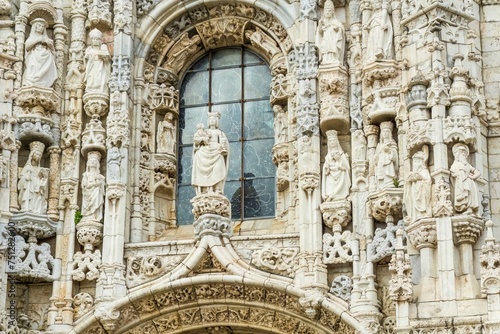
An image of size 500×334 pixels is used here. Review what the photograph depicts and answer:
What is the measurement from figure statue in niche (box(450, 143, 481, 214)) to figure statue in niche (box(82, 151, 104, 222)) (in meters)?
5.39

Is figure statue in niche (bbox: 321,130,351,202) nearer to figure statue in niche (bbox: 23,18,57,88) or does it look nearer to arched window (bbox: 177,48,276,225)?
arched window (bbox: 177,48,276,225)

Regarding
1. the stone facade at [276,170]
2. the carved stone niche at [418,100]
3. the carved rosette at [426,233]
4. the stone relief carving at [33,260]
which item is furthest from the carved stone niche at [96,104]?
the carved rosette at [426,233]

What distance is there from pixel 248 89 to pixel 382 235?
396cm

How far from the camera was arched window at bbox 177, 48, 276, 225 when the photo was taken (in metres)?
20.0

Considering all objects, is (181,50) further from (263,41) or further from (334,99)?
(334,99)

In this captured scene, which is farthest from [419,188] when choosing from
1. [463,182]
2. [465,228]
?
[465,228]

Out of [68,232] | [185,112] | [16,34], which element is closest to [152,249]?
[68,232]

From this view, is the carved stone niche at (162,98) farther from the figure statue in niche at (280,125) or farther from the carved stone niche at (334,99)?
the carved stone niche at (334,99)

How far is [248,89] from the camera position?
67.8ft

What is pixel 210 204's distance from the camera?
61.3 feet

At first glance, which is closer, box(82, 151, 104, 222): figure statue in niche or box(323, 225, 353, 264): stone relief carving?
box(323, 225, 353, 264): stone relief carving

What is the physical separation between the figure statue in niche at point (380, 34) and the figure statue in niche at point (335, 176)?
1.42 m

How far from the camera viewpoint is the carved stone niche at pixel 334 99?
18828mm

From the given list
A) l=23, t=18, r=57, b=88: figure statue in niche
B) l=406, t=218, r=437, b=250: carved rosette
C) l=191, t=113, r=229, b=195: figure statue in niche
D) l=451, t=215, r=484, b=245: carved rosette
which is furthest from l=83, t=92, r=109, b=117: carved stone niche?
l=451, t=215, r=484, b=245: carved rosette
